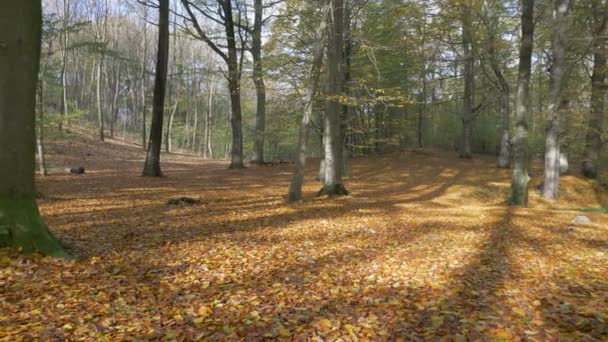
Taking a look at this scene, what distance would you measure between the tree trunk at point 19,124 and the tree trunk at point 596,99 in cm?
1586

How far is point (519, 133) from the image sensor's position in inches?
443

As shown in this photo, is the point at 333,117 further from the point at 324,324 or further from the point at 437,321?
the point at 324,324

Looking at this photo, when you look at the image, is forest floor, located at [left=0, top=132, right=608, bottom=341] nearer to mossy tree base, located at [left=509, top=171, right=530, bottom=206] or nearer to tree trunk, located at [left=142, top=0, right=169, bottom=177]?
mossy tree base, located at [left=509, top=171, right=530, bottom=206]

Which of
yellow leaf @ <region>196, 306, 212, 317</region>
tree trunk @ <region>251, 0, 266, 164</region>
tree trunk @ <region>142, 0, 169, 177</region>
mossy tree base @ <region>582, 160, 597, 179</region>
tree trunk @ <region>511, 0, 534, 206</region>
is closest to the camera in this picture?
yellow leaf @ <region>196, 306, 212, 317</region>

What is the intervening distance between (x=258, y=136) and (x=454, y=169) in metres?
11.7

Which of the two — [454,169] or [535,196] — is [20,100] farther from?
[454,169]

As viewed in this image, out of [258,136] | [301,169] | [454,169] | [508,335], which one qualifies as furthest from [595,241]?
[258,136]

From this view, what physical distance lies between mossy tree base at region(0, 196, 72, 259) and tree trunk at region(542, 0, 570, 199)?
46.2 feet

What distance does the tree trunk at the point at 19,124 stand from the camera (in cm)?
417

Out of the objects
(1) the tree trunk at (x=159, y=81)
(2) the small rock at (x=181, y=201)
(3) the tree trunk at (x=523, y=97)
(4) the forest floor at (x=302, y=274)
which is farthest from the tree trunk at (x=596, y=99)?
(1) the tree trunk at (x=159, y=81)

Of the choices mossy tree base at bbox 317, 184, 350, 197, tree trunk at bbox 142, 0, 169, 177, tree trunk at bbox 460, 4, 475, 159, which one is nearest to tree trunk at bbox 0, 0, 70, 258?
mossy tree base at bbox 317, 184, 350, 197

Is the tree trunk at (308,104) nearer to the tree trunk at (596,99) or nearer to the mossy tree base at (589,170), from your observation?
the tree trunk at (596,99)

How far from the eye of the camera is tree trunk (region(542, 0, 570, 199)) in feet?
37.4

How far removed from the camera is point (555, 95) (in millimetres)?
11797
